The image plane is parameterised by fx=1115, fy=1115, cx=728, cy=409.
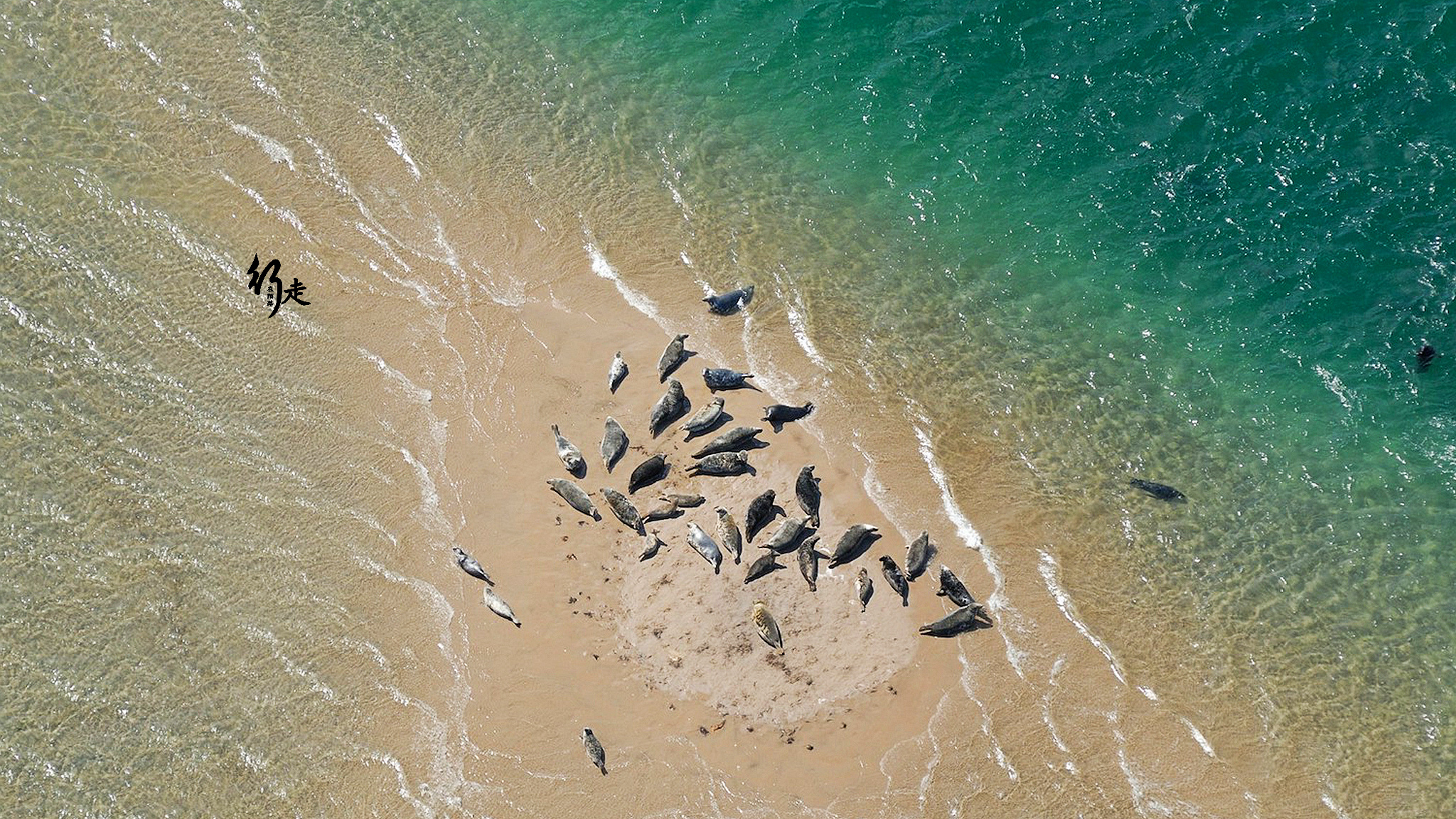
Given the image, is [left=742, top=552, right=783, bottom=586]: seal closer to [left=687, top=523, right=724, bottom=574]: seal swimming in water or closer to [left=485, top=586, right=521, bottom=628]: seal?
[left=687, top=523, right=724, bottom=574]: seal swimming in water

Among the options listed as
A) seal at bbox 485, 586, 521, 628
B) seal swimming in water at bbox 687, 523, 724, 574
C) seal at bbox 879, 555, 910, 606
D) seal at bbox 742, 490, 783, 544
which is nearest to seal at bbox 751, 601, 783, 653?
seal swimming in water at bbox 687, 523, 724, 574

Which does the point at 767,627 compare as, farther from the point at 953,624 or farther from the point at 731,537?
the point at 953,624

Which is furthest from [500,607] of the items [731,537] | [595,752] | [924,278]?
[924,278]

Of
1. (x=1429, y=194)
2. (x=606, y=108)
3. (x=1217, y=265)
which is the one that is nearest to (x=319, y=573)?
(x=606, y=108)

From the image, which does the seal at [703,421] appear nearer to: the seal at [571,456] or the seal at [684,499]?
the seal at [684,499]

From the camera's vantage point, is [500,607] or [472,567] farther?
[472,567]

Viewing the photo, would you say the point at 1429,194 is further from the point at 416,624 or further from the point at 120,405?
the point at 120,405
